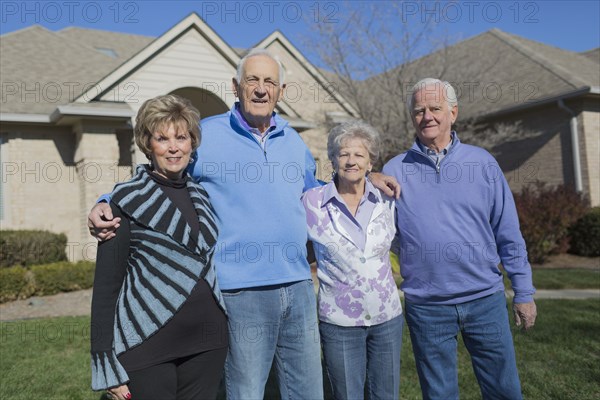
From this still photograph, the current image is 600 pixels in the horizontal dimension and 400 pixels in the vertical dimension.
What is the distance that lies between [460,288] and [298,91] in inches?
534

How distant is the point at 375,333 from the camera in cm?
305

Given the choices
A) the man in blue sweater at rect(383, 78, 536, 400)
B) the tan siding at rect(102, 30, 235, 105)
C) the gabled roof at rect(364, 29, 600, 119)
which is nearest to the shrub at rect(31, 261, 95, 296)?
the tan siding at rect(102, 30, 235, 105)

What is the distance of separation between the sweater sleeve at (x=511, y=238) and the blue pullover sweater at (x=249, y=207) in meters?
1.20

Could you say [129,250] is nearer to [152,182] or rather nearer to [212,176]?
[152,182]

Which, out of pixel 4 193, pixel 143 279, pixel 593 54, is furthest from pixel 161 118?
pixel 593 54

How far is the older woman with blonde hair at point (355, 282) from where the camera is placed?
3018mm

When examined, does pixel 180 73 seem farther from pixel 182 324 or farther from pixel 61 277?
pixel 182 324

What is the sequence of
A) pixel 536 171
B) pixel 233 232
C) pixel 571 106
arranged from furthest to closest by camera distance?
pixel 536 171 → pixel 571 106 → pixel 233 232

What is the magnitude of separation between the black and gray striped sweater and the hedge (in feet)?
27.9

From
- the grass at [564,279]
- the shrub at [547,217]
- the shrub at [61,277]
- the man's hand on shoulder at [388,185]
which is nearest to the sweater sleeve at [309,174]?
the man's hand on shoulder at [388,185]

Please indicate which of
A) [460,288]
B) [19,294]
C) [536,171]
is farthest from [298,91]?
[460,288]

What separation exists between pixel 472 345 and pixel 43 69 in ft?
46.3

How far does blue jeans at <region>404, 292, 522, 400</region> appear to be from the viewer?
3.09 metres

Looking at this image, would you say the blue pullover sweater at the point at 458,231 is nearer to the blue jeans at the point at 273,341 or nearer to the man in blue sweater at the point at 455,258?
the man in blue sweater at the point at 455,258
